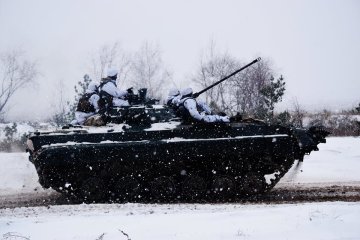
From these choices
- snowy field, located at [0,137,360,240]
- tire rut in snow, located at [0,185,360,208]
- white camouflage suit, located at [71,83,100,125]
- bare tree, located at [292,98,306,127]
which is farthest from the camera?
bare tree, located at [292,98,306,127]

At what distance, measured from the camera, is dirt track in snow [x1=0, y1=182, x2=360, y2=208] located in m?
10.3

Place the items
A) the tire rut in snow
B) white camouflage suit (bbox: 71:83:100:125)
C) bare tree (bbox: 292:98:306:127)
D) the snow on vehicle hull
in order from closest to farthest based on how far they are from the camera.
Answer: the snow on vehicle hull < the tire rut in snow < white camouflage suit (bbox: 71:83:100:125) < bare tree (bbox: 292:98:306:127)

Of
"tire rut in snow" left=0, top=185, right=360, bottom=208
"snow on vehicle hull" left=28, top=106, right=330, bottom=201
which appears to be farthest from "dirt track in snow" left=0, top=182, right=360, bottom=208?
"snow on vehicle hull" left=28, top=106, right=330, bottom=201

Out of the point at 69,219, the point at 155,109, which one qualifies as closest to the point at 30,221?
the point at 69,219

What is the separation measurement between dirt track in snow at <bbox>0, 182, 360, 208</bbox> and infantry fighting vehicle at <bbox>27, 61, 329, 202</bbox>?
43cm

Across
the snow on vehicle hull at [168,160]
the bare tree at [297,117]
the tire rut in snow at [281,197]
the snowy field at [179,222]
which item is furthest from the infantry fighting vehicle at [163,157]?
the bare tree at [297,117]

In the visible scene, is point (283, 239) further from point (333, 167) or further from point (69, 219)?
point (333, 167)

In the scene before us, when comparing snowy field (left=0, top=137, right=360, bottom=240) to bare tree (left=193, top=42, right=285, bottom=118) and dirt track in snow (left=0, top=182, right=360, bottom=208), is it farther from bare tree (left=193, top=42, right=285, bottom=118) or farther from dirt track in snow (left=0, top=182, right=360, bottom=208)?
bare tree (left=193, top=42, right=285, bottom=118)

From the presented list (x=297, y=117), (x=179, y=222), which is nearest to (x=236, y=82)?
(x=297, y=117)

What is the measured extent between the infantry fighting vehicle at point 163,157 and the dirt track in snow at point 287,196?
43cm

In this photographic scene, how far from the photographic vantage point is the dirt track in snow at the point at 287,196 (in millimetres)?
10305

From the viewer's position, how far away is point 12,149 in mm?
22984

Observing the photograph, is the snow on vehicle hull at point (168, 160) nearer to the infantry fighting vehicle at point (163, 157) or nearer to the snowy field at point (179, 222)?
the infantry fighting vehicle at point (163, 157)

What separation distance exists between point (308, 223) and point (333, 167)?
9.36m
